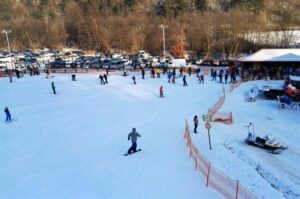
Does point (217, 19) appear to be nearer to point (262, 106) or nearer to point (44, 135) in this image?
point (262, 106)

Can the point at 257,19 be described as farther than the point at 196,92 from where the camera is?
Yes

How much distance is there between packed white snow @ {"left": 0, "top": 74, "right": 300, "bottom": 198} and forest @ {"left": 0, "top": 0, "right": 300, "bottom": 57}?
33149 mm

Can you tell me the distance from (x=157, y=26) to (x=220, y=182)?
6393cm

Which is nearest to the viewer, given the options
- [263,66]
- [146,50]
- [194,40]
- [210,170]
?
[210,170]

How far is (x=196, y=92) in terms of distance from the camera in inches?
1093

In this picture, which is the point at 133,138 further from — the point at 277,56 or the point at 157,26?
the point at 157,26

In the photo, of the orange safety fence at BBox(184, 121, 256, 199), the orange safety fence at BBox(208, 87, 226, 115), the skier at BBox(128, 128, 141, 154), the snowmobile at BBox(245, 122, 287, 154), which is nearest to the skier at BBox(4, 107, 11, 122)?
the skier at BBox(128, 128, 141, 154)

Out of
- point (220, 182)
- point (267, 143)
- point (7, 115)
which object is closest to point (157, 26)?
point (7, 115)

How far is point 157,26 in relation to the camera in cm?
7194

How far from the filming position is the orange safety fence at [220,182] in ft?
33.6

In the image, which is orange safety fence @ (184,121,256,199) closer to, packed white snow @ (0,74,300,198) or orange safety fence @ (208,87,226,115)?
packed white snow @ (0,74,300,198)

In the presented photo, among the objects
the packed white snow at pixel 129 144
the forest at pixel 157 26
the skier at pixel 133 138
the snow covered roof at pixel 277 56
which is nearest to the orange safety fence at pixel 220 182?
the packed white snow at pixel 129 144

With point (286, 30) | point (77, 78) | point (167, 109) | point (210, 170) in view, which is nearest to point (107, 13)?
point (286, 30)

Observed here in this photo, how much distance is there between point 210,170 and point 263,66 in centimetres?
2520
